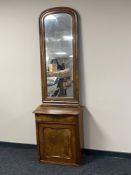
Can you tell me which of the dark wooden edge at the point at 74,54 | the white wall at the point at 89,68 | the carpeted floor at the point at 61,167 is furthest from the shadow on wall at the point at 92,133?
the dark wooden edge at the point at 74,54

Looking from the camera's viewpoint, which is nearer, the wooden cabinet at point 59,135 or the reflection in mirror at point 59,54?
the wooden cabinet at point 59,135

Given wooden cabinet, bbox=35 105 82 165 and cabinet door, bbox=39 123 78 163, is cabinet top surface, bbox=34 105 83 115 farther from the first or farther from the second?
cabinet door, bbox=39 123 78 163

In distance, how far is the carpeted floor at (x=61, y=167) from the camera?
2965 millimetres

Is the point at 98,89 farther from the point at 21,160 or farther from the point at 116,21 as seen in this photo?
the point at 21,160

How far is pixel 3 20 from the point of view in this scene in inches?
135

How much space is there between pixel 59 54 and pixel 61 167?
4.66 ft

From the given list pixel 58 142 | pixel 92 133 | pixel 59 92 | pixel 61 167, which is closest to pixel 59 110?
pixel 59 92

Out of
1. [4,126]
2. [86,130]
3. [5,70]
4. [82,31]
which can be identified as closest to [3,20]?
[5,70]

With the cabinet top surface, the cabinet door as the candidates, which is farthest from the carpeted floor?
the cabinet top surface

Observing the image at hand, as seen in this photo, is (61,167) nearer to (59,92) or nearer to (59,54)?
(59,92)

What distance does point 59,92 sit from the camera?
3.32 meters

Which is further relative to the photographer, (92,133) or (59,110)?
(92,133)

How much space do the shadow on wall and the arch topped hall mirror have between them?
0.59 feet

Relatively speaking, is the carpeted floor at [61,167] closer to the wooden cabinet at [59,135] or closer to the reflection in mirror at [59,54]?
the wooden cabinet at [59,135]
